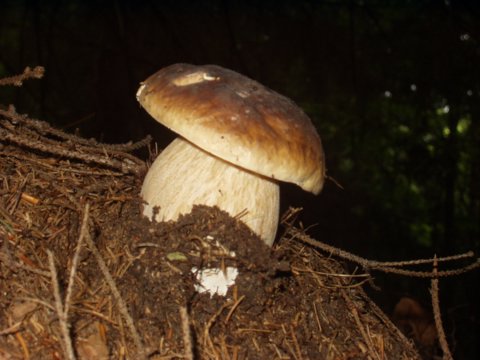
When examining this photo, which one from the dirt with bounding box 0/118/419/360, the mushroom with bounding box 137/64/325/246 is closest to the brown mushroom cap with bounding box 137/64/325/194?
the mushroom with bounding box 137/64/325/246

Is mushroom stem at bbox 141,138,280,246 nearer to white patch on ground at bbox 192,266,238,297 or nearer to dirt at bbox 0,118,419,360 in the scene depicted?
dirt at bbox 0,118,419,360

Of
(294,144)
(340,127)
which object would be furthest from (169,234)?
(340,127)

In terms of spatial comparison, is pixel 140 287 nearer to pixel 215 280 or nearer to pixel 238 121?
pixel 215 280

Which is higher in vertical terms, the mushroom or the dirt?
the mushroom

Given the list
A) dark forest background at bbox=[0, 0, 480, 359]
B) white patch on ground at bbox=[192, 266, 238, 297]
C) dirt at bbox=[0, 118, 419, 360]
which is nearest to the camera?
dirt at bbox=[0, 118, 419, 360]

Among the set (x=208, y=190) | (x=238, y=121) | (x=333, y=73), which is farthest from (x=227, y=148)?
(x=333, y=73)

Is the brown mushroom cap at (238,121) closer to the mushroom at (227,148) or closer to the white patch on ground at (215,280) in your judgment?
the mushroom at (227,148)
